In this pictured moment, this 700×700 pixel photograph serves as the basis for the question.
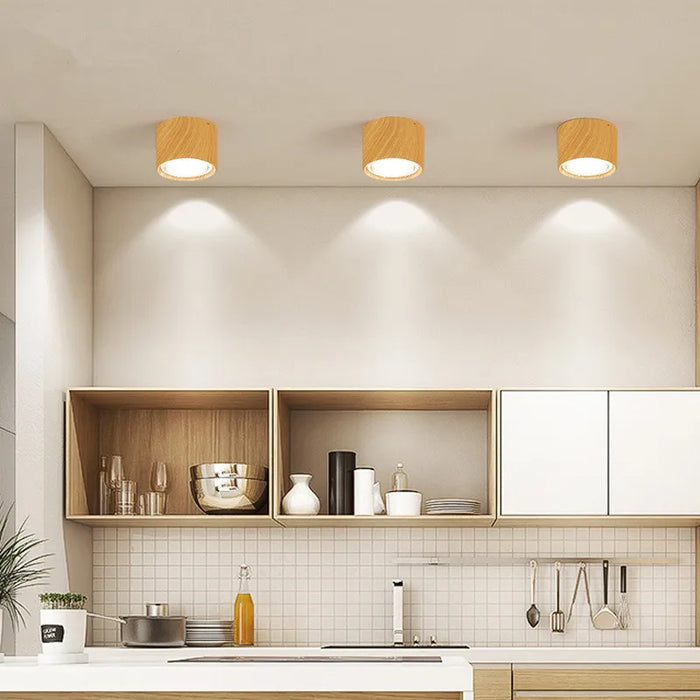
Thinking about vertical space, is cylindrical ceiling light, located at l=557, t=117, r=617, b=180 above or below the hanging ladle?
above

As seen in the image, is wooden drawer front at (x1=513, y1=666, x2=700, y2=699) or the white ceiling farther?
wooden drawer front at (x1=513, y1=666, x2=700, y2=699)

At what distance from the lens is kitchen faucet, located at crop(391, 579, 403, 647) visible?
4.83 meters

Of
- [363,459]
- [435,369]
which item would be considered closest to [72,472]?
[363,459]

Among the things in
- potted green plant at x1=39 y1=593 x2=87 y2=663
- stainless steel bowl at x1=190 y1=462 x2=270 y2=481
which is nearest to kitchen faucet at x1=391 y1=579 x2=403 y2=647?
stainless steel bowl at x1=190 y1=462 x2=270 y2=481

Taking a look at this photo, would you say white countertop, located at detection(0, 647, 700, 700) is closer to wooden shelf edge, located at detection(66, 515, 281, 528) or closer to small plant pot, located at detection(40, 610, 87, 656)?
small plant pot, located at detection(40, 610, 87, 656)

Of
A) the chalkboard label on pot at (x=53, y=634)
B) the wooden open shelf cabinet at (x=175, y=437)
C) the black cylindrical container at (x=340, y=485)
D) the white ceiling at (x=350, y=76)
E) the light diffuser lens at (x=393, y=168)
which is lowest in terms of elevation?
the chalkboard label on pot at (x=53, y=634)

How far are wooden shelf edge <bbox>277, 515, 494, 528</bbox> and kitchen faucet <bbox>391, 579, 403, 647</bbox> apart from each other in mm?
250

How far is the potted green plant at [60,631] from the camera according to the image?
2.83 metres

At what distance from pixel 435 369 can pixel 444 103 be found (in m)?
1.28

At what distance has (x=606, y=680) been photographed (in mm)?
4348

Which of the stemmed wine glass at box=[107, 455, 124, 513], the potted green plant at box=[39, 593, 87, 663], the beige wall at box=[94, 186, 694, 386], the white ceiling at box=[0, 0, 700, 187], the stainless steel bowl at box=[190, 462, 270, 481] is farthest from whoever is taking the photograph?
the beige wall at box=[94, 186, 694, 386]

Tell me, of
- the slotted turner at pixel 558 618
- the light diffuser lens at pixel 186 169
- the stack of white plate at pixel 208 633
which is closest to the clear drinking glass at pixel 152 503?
the stack of white plate at pixel 208 633

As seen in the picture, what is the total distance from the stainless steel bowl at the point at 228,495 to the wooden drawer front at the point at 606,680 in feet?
3.91

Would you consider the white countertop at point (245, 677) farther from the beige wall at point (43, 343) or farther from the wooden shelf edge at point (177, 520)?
the wooden shelf edge at point (177, 520)
